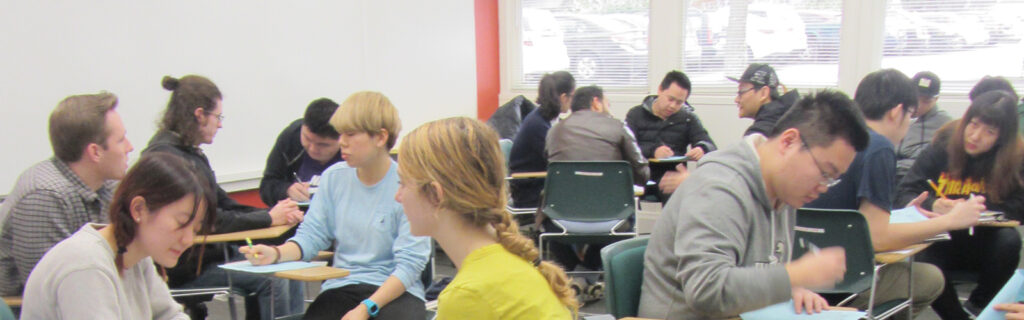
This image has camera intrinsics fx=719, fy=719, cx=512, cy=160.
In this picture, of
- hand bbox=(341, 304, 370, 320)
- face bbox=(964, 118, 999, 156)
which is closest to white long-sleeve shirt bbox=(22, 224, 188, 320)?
hand bbox=(341, 304, 370, 320)

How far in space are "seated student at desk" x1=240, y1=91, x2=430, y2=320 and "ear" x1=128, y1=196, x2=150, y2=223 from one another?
2.22 feet

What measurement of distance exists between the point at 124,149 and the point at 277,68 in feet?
8.25

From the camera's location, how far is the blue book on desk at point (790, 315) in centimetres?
170

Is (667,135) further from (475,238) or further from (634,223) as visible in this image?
(475,238)

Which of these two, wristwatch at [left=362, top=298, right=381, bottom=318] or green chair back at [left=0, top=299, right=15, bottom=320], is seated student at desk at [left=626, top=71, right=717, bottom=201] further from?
green chair back at [left=0, top=299, right=15, bottom=320]

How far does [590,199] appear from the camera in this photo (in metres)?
4.01

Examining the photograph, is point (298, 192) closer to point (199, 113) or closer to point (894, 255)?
point (199, 113)

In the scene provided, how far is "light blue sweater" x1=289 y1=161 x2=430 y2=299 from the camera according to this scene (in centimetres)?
235

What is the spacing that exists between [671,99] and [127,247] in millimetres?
4237

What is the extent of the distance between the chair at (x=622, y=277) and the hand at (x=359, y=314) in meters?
0.72

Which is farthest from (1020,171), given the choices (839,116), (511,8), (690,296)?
(511,8)

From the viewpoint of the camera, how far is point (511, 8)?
702cm

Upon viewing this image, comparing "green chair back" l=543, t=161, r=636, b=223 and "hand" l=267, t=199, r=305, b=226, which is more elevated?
"hand" l=267, t=199, r=305, b=226

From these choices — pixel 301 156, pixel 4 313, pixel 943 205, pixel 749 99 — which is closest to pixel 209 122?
pixel 301 156
